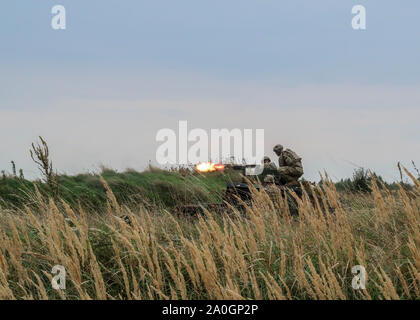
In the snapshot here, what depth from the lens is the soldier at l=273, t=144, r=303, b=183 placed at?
472 inches

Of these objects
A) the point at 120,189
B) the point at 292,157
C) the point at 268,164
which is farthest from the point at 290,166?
the point at 120,189

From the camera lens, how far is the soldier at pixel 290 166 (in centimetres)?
1198

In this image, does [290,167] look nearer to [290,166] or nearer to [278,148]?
[290,166]

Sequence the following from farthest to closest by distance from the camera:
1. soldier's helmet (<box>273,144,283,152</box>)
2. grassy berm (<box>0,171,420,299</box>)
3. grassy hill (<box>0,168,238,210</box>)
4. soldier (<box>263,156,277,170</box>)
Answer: grassy hill (<box>0,168,238,210</box>), soldier (<box>263,156,277,170</box>), soldier's helmet (<box>273,144,283,152</box>), grassy berm (<box>0,171,420,299</box>)

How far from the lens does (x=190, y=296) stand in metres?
4.66

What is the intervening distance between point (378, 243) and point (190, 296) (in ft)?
9.05

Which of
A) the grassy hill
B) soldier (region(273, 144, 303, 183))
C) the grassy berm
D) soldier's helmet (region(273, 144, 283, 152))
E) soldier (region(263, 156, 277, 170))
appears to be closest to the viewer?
the grassy berm

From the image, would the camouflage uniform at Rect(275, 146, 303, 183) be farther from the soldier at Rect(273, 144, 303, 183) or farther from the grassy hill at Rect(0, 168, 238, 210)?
the grassy hill at Rect(0, 168, 238, 210)

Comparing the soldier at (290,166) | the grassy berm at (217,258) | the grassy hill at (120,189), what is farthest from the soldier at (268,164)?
the grassy berm at (217,258)

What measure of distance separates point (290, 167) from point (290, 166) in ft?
0.20

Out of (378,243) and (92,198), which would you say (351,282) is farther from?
(92,198)

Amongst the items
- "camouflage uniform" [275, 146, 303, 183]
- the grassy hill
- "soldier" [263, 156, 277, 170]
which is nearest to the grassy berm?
"camouflage uniform" [275, 146, 303, 183]

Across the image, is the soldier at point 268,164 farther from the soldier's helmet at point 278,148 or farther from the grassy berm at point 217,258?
the grassy berm at point 217,258
